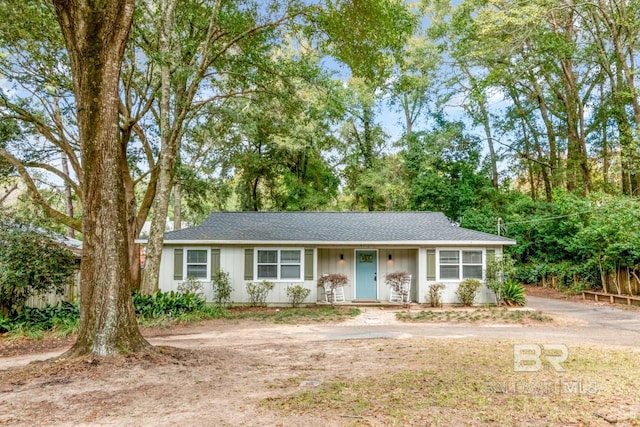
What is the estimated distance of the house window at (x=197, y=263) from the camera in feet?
43.2

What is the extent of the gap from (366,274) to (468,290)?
3.40m

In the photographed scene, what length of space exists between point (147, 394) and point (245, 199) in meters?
20.4

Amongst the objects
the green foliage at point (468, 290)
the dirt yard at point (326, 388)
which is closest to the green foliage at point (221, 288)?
the dirt yard at point (326, 388)

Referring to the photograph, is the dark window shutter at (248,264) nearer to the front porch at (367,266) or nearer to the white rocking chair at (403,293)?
the front porch at (367,266)

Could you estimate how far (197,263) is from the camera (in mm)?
13211

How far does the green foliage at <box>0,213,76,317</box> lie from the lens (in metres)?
8.67

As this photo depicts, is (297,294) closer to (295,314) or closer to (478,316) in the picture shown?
(295,314)

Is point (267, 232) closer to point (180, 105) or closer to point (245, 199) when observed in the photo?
point (180, 105)

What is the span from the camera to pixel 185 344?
299 inches

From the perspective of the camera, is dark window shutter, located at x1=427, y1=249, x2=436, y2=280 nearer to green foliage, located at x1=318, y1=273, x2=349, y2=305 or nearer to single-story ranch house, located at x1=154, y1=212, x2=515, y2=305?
single-story ranch house, located at x1=154, y1=212, x2=515, y2=305

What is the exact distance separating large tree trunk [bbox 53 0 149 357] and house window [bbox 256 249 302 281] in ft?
25.0

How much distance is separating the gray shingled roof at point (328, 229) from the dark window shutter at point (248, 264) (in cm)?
52

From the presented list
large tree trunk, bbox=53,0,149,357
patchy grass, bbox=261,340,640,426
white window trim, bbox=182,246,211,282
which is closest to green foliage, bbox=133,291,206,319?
white window trim, bbox=182,246,211,282

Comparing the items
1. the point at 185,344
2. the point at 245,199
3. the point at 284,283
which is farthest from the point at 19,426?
the point at 245,199
